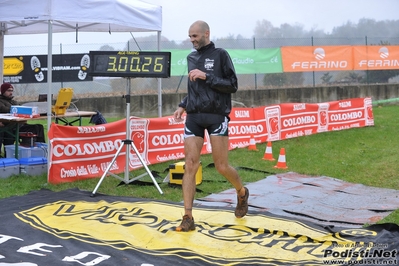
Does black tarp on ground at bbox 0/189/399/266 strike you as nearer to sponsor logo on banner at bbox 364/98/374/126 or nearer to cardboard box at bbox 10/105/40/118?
cardboard box at bbox 10/105/40/118

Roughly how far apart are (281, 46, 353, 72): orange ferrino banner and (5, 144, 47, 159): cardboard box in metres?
15.3

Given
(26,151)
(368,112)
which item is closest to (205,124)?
(26,151)

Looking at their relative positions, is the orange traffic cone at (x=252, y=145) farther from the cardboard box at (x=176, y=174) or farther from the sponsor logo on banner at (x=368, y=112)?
the sponsor logo on banner at (x=368, y=112)

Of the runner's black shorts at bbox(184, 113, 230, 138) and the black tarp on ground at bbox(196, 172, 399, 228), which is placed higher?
the runner's black shorts at bbox(184, 113, 230, 138)

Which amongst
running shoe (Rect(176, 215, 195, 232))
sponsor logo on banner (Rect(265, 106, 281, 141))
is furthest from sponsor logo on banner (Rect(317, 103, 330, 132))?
running shoe (Rect(176, 215, 195, 232))

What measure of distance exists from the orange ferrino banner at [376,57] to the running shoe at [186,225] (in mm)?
20346

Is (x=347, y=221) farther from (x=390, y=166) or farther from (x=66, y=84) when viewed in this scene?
(x=66, y=84)

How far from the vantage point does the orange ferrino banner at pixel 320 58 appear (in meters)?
23.7

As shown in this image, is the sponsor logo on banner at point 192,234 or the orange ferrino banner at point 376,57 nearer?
the sponsor logo on banner at point 192,234

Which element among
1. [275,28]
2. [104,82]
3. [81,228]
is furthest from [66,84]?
[275,28]

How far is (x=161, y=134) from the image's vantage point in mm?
11359

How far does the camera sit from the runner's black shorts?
20.0ft

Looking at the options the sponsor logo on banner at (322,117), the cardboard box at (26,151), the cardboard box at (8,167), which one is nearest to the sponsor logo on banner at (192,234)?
the cardboard box at (8,167)

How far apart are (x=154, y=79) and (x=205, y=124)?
650 inches
